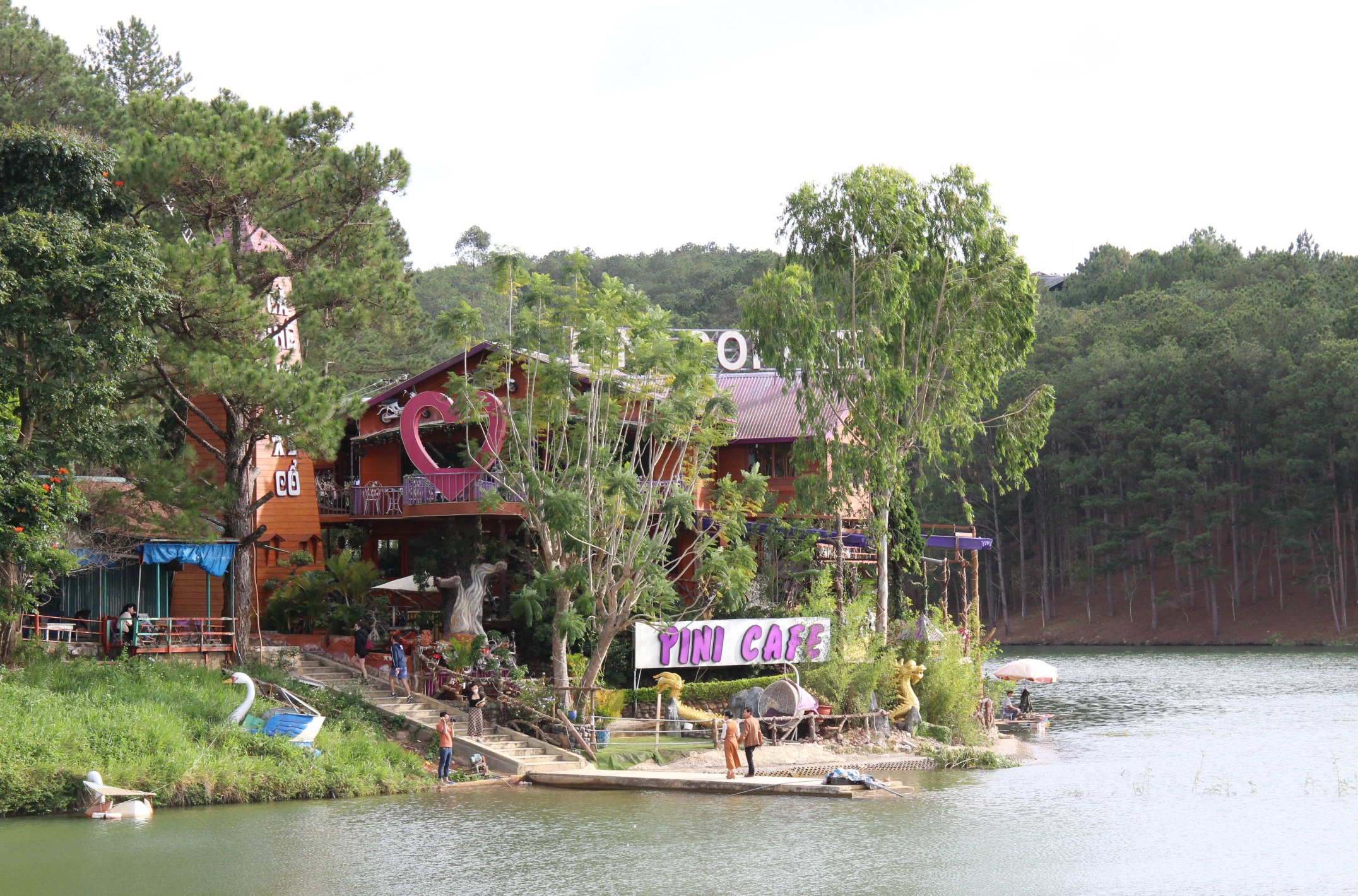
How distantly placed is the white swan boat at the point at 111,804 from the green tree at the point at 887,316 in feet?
65.3

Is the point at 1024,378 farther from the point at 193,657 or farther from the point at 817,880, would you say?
the point at 817,880

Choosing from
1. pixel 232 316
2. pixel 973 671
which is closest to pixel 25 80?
pixel 232 316

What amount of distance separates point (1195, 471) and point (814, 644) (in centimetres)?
5137

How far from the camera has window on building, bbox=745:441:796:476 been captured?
43.0m

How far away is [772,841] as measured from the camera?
19.2 metres

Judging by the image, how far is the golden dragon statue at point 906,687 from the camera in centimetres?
3209

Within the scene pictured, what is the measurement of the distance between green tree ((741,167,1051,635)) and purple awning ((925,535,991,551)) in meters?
3.53

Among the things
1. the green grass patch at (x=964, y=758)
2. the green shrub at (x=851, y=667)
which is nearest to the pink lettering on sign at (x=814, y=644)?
the green shrub at (x=851, y=667)

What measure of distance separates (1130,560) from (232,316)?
6780 cm

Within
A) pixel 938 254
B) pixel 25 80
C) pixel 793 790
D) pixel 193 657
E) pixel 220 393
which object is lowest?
pixel 793 790

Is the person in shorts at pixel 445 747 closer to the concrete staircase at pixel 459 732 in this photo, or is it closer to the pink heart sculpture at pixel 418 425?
the concrete staircase at pixel 459 732

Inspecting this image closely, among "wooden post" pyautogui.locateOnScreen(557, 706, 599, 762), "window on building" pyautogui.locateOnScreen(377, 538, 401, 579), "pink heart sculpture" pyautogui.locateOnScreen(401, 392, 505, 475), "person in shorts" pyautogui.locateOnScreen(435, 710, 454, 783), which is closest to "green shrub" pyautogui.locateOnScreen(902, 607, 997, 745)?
"wooden post" pyautogui.locateOnScreen(557, 706, 599, 762)

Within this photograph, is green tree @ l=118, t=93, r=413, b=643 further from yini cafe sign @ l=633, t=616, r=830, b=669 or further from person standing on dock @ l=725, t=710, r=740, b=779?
person standing on dock @ l=725, t=710, r=740, b=779

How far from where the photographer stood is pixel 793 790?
23969 millimetres
